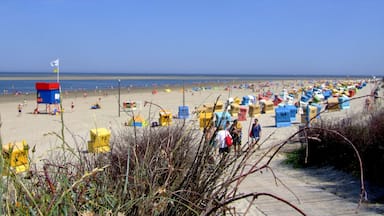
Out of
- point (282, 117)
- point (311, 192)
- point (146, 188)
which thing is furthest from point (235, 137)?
point (282, 117)

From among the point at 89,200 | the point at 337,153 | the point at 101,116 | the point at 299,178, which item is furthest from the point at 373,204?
the point at 101,116

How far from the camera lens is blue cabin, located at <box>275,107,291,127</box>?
19141 mm

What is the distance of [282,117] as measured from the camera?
1928 centimetres

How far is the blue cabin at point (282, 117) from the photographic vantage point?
19141mm

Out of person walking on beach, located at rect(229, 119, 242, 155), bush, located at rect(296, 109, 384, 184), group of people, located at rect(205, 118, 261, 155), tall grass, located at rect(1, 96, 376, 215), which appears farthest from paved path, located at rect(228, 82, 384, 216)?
tall grass, located at rect(1, 96, 376, 215)

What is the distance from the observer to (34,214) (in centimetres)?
138

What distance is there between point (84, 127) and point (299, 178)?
14.8 m

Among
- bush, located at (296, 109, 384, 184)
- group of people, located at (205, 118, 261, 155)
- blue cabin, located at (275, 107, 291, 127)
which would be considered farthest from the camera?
blue cabin, located at (275, 107, 291, 127)

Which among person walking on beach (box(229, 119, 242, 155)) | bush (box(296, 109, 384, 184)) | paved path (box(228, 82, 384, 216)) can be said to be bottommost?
paved path (box(228, 82, 384, 216))

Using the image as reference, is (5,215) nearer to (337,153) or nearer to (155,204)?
(155,204)

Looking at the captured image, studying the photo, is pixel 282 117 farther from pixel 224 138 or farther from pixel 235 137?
pixel 224 138

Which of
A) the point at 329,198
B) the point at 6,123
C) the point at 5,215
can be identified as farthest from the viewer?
the point at 6,123

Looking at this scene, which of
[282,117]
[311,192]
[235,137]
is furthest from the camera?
[282,117]

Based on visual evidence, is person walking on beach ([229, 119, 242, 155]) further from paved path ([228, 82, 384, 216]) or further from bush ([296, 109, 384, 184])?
bush ([296, 109, 384, 184])
